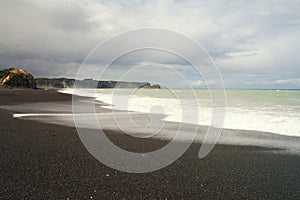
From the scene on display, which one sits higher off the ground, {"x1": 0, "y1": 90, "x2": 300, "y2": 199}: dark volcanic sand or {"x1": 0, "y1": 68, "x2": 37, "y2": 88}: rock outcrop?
{"x1": 0, "y1": 68, "x2": 37, "y2": 88}: rock outcrop

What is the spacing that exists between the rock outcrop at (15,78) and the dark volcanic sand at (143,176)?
89.2 metres

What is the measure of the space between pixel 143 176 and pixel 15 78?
95.6 meters

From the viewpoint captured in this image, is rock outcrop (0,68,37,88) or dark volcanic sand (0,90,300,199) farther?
rock outcrop (0,68,37,88)

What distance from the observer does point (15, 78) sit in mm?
86750

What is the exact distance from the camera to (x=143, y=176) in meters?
5.09

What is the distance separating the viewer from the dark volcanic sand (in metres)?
4.22

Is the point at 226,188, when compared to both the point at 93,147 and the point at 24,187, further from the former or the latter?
the point at 93,147

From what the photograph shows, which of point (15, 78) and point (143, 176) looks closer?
point (143, 176)

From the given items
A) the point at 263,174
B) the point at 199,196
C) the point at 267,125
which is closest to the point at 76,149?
the point at 199,196

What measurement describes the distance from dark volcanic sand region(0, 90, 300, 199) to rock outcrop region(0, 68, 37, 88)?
89.2 m

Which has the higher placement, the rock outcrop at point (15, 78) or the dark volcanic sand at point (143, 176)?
the rock outcrop at point (15, 78)

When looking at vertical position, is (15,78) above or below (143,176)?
above

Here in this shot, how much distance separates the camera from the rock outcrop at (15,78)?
83875mm

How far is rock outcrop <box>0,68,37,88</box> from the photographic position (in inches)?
3302
